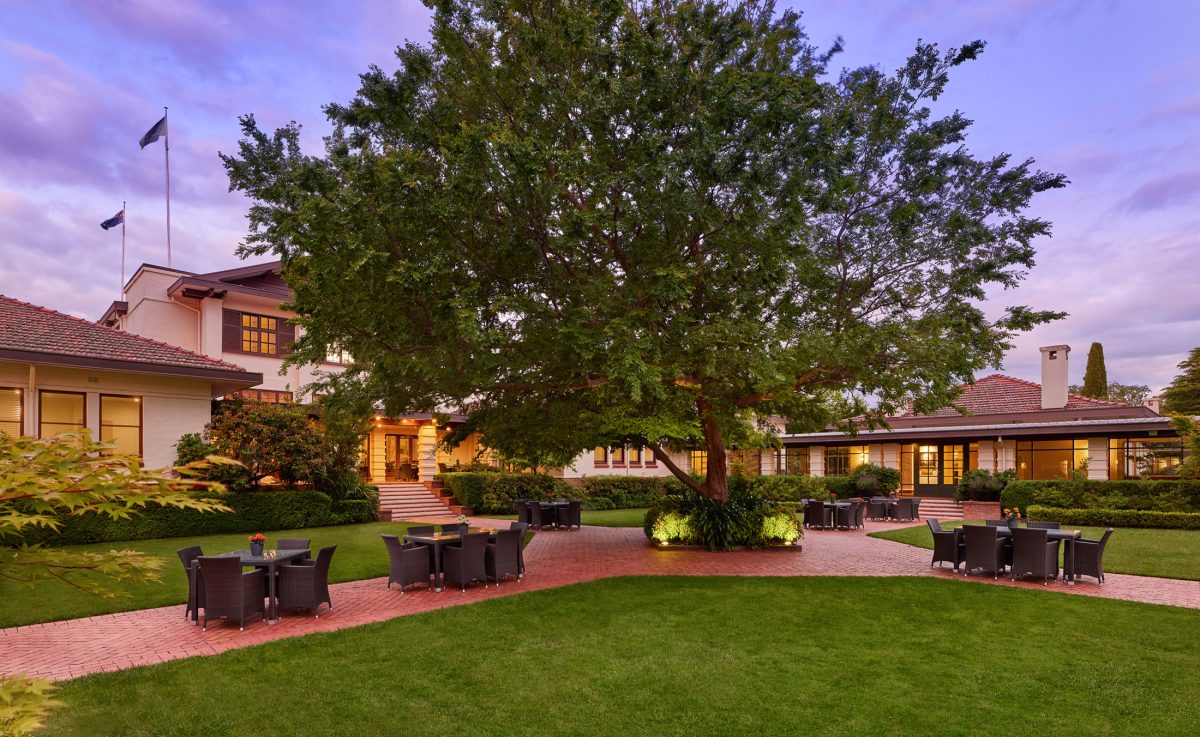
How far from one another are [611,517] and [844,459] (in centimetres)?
1451

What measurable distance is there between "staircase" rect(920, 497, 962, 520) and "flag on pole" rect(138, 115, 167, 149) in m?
33.0

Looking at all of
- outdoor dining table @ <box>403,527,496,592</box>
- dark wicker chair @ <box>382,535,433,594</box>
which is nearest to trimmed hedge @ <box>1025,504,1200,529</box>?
outdoor dining table @ <box>403,527,496,592</box>

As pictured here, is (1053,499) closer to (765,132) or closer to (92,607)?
(765,132)

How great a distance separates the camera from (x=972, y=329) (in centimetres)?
1171

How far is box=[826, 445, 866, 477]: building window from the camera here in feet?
108

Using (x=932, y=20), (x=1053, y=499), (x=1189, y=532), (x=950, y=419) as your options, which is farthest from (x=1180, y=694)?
(x=950, y=419)

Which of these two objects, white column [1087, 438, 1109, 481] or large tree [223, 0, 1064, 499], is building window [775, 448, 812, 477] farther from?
large tree [223, 0, 1064, 499]

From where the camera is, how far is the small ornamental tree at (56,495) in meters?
2.47

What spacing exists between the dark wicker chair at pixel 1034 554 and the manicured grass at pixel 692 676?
183cm

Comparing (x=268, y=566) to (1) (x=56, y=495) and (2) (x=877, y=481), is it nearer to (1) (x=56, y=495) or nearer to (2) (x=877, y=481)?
(1) (x=56, y=495)

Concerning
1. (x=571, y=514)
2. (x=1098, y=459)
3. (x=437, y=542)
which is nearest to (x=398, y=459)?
(x=571, y=514)

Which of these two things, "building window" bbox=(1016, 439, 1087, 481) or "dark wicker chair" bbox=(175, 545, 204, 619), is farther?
"building window" bbox=(1016, 439, 1087, 481)

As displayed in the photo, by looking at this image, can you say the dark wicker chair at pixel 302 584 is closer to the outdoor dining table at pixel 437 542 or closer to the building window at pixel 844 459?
the outdoor dining table at pixel 437 542

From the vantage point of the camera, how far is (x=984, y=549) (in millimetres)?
12445
